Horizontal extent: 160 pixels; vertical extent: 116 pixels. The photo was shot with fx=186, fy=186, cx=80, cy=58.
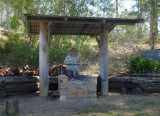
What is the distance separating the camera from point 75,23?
7484 millimetres

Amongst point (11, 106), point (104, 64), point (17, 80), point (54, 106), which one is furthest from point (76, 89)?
point (17, 80)

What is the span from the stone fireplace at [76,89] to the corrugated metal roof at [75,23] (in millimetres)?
2147

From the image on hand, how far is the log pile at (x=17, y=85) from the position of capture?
7910 millimetres

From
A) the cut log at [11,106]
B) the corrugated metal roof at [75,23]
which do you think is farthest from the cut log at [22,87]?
the cut log at [11,106]

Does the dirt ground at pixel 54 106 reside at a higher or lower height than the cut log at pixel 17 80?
lower

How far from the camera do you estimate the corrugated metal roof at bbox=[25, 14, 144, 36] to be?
6992 millimetres

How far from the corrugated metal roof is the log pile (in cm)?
248

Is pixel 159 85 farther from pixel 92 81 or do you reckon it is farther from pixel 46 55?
pixel 46 55

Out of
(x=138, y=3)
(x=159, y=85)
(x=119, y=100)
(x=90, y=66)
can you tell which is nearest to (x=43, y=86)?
(x=119, y=100)

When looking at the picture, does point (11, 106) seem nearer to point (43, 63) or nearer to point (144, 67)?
point (43, 63)

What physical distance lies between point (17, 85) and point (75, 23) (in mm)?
3773

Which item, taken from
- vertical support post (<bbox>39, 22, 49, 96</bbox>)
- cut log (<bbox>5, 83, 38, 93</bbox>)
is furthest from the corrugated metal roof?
cut log (<bbox>5, 83, 38, 93</bbox>)

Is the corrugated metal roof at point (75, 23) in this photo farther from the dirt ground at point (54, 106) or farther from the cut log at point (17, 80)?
the dirt ground at point (54, 106)

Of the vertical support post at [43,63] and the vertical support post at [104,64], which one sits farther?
the vertical support post at [104,64]
